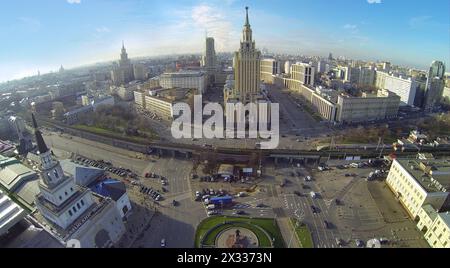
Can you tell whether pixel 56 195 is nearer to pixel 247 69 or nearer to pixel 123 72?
pixel 247 69

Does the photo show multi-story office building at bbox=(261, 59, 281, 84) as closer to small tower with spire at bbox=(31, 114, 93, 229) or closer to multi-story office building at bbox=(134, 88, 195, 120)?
multi-story office building at bbox=(134, 88, 195, 120)

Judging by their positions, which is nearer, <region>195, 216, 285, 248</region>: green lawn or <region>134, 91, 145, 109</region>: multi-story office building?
<region>195, 216, 285, 248</region>: green lawn

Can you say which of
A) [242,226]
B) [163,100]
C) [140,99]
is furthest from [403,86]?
[140,99]

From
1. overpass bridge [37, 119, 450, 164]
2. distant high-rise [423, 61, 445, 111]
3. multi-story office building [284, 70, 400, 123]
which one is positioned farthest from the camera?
distant high-rise [423, 61, 445, 111]

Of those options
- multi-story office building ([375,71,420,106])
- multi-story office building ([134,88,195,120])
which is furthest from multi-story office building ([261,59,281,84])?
multi-story office building ([134,88,195,120])

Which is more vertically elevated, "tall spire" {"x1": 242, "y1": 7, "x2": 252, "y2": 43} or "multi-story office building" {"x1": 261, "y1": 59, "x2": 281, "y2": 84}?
"tall spire" {"x1": 242, "y1": 7, "x2": 252, "y2": 43}

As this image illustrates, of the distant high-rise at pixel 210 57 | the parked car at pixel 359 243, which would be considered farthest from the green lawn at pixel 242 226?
the distant high-rise at pixel 210 57

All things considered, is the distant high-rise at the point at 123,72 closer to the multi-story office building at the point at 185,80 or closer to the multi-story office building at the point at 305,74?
the multi-story office building at the point at 185,80
